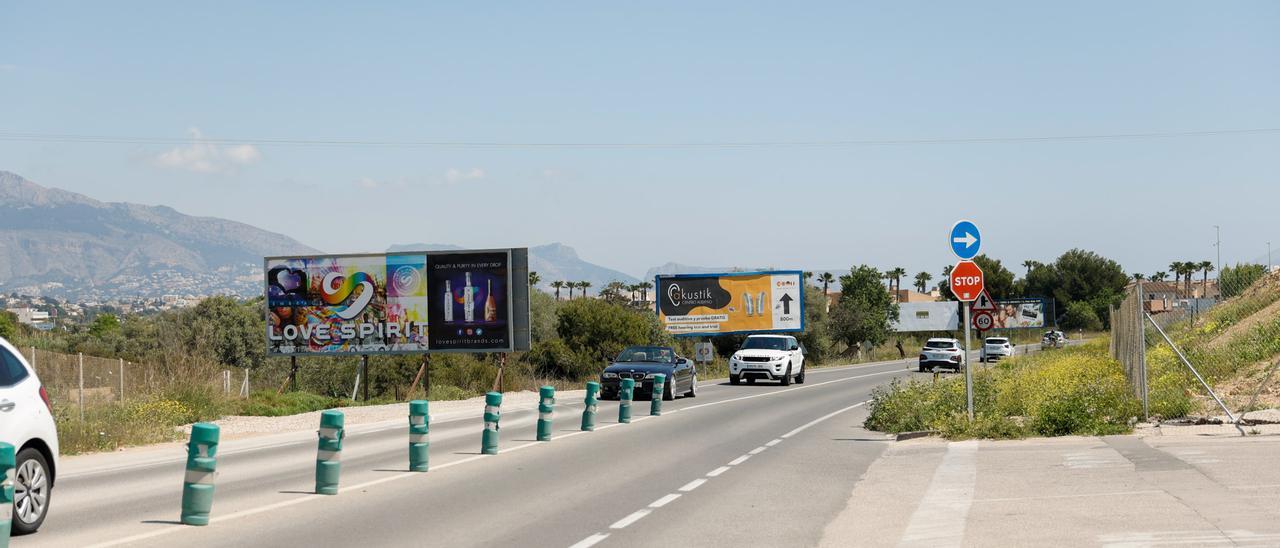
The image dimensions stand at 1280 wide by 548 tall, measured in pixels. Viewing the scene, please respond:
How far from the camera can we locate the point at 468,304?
39.1 meters

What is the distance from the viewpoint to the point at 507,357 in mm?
53844

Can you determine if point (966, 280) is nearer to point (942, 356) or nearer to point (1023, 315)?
point (942, 356)

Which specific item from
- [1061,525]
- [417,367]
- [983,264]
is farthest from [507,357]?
[983,264]

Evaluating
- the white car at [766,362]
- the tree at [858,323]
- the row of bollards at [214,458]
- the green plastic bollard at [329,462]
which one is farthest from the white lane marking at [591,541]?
the tree at [858,323]

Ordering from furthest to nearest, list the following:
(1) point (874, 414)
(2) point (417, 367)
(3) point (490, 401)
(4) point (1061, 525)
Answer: (2) point (417, 367), (1) point (874, 414), (3) point (490, 401), (4) point (1061, 525)

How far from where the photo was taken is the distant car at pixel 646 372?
34.2 meters

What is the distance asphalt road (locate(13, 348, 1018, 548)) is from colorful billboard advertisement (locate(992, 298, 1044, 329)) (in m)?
102

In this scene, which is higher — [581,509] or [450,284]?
[450,284]

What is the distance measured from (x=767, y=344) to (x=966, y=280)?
25.0 metres

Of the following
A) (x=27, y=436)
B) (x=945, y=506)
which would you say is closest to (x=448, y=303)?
(x=945, y=506)

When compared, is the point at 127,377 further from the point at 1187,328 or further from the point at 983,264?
the point at 983,264

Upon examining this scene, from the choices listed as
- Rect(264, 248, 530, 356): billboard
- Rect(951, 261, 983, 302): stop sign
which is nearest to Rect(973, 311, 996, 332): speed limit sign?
Rect(951, 261, 983, 302): stop sign

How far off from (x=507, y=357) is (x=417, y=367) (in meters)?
→ 5.40

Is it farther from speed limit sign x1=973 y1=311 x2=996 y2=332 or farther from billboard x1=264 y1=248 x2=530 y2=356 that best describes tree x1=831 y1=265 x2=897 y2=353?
speed limit sign x1=973 y1=311 x2=996 y2=332
